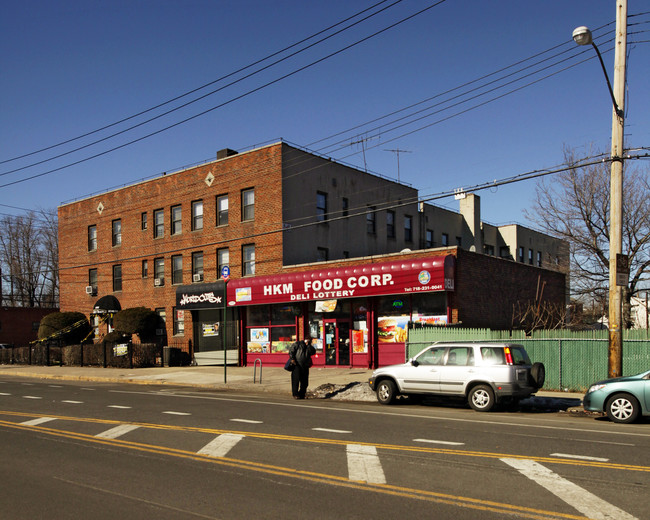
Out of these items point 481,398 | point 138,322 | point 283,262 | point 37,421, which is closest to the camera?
point 37,421

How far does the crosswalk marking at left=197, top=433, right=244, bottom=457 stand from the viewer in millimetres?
8781

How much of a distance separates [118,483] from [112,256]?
3308 cm

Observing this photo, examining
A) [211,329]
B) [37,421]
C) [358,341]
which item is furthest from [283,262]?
[37,421]

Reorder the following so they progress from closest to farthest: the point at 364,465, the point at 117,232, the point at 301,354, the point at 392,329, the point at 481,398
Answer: the point at 364,465
the point at 481,398
the point at 301,354
the point at 392,329
the point at 117,232

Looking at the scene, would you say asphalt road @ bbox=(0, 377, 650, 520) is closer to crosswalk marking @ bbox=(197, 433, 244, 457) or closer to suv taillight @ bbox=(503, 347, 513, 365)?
crosswalk marking @ bbox=(197, 433, 244, 457)

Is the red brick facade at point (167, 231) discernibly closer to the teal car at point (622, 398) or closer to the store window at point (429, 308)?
the store window at point (429, 308)

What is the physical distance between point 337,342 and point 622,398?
49.9 feet

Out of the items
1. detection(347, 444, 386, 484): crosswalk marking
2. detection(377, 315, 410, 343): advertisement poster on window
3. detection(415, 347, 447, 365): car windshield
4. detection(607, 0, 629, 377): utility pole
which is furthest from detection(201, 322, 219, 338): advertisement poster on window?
detection(347, 444, 386, 484): crosswalk marking

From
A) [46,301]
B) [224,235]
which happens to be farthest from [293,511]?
[46,301]

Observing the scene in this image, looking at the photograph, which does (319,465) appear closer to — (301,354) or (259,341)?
(301,354)

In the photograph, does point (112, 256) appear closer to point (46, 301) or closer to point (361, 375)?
point (361, 375)

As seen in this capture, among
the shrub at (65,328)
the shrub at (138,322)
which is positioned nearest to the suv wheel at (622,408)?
the shrub at (138,322)

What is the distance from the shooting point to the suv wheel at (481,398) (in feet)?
45.4

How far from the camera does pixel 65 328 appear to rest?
37250mm
